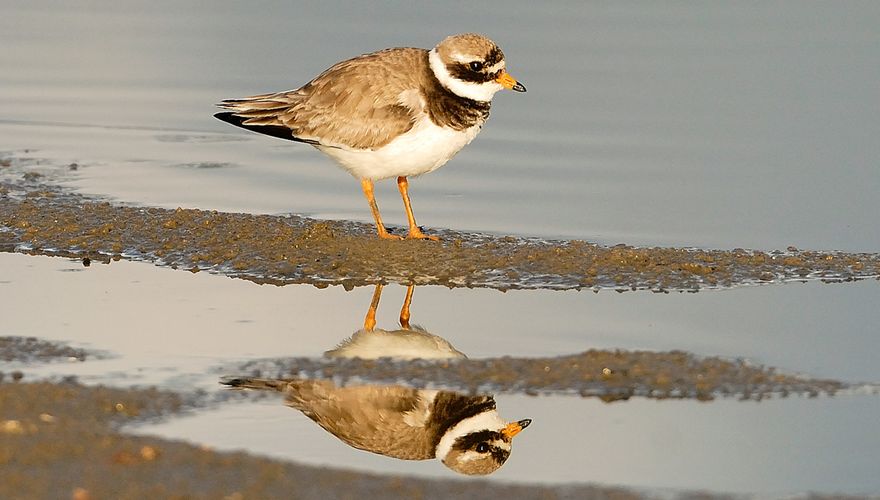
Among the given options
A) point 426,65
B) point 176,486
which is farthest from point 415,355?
point 426,65

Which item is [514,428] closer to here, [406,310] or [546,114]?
[406,310]

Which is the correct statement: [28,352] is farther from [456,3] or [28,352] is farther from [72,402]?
[456,3]

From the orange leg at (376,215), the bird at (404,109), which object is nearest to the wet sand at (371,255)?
the orange leg at (376,215)

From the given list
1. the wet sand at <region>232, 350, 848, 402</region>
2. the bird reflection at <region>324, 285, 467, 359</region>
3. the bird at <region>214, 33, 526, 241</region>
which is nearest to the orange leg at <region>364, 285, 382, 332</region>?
the bird reflection at <region>324, 285, 467, 359</region>

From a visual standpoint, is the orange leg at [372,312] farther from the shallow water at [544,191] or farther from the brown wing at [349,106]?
the brown wing at [349,106]

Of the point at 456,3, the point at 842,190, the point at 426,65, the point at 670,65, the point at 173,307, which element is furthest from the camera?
the point at 456,3

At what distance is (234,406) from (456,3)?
9.90 m

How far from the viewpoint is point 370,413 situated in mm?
6133

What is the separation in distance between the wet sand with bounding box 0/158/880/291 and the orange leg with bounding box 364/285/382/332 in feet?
0.60

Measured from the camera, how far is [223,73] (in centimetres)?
1345

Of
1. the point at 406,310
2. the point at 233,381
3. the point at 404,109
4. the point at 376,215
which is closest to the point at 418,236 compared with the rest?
the point at 376,215

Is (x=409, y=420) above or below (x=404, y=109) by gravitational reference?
below

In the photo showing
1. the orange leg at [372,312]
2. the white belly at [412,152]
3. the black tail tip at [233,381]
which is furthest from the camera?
the white belly at [412,152]

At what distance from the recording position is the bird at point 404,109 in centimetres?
892
